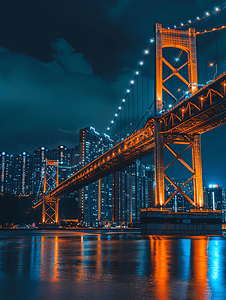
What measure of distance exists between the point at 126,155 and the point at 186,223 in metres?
14.6

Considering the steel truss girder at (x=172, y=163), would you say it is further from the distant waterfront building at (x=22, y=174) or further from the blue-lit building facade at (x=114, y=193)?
the distant waterfront building at (x=22, y=174)

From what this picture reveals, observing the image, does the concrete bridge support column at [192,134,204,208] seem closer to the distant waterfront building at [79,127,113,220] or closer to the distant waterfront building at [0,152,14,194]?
the distant waterfront building at [79,127,113,220]

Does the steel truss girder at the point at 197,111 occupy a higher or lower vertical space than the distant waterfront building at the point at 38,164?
lower

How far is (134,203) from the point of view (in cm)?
13775

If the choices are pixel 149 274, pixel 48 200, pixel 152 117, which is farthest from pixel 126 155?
pixel 48 200

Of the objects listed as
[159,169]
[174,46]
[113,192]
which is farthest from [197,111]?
[113,192]

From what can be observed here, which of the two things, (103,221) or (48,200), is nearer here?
(48,200)

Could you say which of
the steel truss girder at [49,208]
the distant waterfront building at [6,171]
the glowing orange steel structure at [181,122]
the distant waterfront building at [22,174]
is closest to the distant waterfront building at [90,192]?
the steel truss girder at [49,208]

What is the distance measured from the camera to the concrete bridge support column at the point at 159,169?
115 ft

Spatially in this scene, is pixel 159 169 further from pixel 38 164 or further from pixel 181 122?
pixel 38 164

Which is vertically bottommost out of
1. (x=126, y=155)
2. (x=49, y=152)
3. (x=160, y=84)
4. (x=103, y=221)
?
(x=103, y=221)

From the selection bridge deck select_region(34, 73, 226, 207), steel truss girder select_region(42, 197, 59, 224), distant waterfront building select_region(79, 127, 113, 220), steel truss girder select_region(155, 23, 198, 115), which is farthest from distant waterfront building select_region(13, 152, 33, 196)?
steel truss girder select_region(155, 23, 198, 115)

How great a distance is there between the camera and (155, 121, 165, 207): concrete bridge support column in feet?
115

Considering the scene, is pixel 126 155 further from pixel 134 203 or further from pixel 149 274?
pixel 134 203
